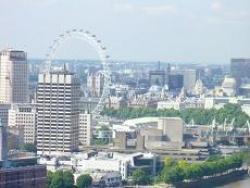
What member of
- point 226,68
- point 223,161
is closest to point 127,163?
point 223,161

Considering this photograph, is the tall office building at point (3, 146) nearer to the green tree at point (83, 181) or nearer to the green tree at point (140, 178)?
the green tree at point (83, 181)

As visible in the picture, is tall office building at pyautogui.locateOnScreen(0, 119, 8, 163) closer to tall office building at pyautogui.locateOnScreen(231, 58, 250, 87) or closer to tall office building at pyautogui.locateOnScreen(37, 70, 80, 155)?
tall office building at pyautogui.locateOnScreen(37, 70, 80, 155)

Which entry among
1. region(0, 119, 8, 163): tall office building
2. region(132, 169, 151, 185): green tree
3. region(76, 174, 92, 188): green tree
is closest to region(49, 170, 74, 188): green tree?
region(76, 174, 92, 188): green tree

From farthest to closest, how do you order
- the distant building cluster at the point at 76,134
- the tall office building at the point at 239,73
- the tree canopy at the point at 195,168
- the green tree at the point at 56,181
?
the tall office building at the point at 239,73 < the tree canopy at the point at 195,168 < the distant building cluster at the point at 76,134 < the green tree at the point at 56,181

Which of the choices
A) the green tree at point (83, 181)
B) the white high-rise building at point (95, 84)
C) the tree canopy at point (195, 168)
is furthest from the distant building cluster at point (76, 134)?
the white high-rise building at point (95, 84)

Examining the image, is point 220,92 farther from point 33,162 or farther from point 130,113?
point 33,162

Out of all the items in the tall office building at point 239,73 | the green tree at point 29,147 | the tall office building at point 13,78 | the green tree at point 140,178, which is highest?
the tall office building at point 239,73
